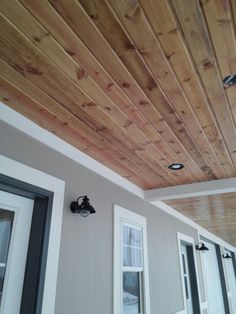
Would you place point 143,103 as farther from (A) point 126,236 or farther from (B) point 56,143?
(A) point 126,236

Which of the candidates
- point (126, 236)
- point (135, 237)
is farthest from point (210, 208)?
point (126, 236)

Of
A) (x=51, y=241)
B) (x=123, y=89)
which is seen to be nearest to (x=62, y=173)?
(x=51, y=241)

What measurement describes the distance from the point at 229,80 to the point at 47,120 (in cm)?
129

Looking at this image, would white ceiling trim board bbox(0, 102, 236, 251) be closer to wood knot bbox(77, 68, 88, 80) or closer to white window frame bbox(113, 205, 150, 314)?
white window frame bbox(113, 205, 150, 314)

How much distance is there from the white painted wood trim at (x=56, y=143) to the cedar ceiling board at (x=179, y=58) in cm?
113

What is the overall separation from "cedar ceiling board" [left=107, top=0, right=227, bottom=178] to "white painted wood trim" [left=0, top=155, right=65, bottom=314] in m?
1.11

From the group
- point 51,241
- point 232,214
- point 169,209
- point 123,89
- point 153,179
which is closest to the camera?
point 123,89

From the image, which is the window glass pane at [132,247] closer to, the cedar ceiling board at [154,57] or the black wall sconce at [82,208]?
the black wall sconce at [82,208]

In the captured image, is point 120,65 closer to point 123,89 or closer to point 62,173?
point 123,89

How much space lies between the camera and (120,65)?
4.91ft

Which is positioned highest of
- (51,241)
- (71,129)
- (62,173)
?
(71,129)

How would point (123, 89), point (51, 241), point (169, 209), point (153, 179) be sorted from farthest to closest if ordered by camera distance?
point (169, 209) → point (153, 179) → point (51, 241) → point (123, 89)

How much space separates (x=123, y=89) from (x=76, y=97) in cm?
32

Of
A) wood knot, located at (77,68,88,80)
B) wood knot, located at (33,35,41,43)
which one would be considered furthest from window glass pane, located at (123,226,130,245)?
wood knot, located at (33,35,41,43)
